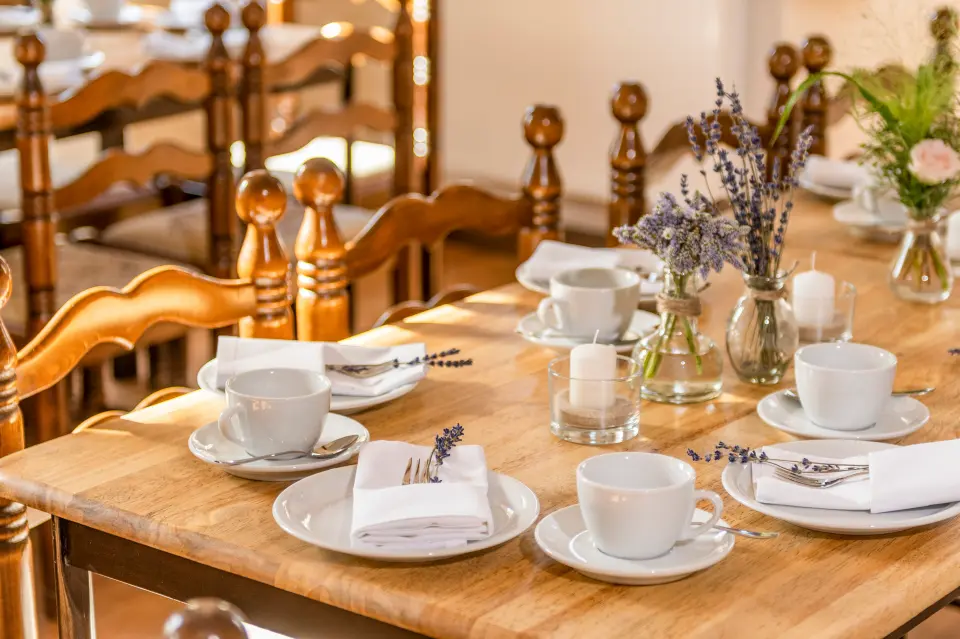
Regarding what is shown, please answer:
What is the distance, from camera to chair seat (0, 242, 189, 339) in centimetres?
262

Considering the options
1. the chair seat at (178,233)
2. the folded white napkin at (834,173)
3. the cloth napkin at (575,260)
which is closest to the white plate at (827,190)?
the folded white napkin at (834,173)

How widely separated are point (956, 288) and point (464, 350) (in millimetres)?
769

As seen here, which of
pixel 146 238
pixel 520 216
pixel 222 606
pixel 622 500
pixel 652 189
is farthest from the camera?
pixel 652 189

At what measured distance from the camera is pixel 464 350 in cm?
163

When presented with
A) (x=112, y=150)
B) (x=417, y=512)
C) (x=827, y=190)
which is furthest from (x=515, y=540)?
(x=112, y=150)

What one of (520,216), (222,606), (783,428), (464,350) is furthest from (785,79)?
(222,606)

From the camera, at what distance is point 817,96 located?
2721 mm

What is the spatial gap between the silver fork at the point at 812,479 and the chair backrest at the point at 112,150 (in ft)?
5.22

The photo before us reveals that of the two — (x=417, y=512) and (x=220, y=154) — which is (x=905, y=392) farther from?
(x=220, y=154)

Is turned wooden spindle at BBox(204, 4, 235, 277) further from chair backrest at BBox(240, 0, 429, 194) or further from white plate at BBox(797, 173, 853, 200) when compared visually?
white plate at BBox(797, 173, 853, 200)

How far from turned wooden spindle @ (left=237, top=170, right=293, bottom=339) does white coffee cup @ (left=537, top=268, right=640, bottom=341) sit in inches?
12.3

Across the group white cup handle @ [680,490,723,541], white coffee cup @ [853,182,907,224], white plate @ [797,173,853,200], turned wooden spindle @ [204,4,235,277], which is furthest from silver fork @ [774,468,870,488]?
turned wooden spindle @ [204,4,235,277]

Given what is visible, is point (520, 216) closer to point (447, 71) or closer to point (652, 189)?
point (652, 189)

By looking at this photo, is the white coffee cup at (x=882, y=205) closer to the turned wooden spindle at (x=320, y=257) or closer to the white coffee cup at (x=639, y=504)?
the turned wooden spindle at (x=320, y=257)
